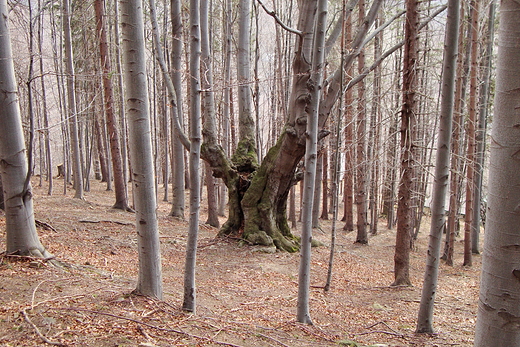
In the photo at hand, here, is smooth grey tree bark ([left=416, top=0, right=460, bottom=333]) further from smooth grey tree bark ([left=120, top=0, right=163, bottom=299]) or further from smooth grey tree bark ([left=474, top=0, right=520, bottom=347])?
smooth grey tree bark ([left=120, top=0, right=163, bottom=299])

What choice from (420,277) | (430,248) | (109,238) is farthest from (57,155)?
(430,248)

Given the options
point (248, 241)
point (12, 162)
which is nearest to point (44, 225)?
point (12, 162)

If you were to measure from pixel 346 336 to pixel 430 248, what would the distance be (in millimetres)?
1384

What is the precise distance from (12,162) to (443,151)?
15.5ft

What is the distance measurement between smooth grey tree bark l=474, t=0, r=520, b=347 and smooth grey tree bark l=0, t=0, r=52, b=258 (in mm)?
4557

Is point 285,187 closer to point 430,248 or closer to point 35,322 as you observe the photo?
point 430,248

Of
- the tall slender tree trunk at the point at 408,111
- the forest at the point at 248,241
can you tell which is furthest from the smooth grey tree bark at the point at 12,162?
the tall slender tree trunk at the point at 408,111

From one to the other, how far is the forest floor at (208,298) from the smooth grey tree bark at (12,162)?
0.32m

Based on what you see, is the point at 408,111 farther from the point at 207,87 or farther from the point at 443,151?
the point at 207,87

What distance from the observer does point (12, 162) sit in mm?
4379

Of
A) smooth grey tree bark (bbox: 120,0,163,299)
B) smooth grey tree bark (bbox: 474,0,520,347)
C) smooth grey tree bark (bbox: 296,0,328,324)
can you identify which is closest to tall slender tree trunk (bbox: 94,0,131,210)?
smooth grey tree bark (bbox: 120,0,163,299)

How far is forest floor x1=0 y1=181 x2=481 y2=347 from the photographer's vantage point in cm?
316

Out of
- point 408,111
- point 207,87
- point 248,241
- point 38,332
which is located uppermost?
point 207,87

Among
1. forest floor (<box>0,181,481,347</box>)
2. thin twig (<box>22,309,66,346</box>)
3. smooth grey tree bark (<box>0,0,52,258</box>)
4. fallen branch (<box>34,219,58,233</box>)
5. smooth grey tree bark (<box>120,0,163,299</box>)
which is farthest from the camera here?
fallen branch (<box>34,219,58,233</box>)
